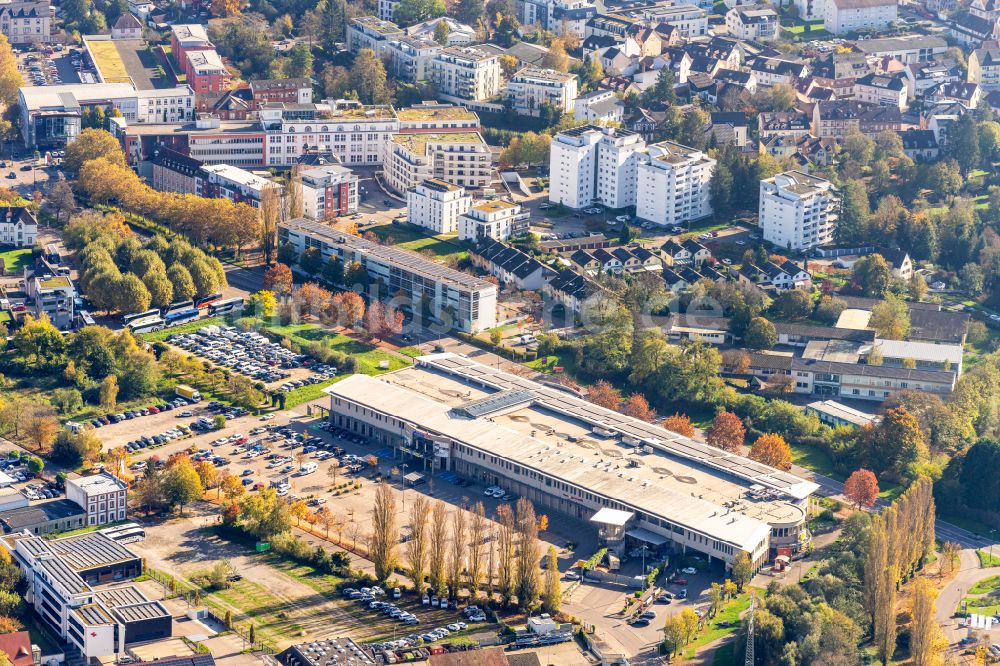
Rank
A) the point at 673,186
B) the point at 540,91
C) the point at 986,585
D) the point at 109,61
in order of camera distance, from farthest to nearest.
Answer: the point at 109,61 < the point at 540,91 < the point at 673,186 < the point at 986,585

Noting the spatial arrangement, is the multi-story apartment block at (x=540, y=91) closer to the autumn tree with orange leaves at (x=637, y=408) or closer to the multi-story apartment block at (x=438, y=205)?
the multi-story apartment block at (x=438, y=205)

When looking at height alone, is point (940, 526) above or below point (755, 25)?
below

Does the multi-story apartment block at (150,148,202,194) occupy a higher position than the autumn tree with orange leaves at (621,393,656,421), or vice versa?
the multi-story apartment block at (150,148,202,194)

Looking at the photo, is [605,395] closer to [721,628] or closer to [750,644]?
→ [721,628]

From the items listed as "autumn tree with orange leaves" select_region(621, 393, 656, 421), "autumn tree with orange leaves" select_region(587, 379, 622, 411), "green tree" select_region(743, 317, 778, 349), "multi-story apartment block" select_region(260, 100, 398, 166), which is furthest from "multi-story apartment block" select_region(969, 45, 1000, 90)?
"autumn tree with orange leaves" select_region(621, 393, 656, 421)

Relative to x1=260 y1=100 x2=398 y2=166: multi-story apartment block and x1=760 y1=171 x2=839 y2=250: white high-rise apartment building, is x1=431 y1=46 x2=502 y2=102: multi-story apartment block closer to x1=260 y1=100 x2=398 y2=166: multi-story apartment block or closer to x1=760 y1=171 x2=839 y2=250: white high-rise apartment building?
x1=260 y1=100 x2=398 y2=166: multi-story apartment block

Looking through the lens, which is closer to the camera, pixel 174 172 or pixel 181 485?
pixel 181 485

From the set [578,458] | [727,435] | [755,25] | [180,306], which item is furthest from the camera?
[755,25]

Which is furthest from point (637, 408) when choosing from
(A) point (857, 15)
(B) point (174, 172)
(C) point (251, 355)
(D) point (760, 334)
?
(A) point (857, 15)
